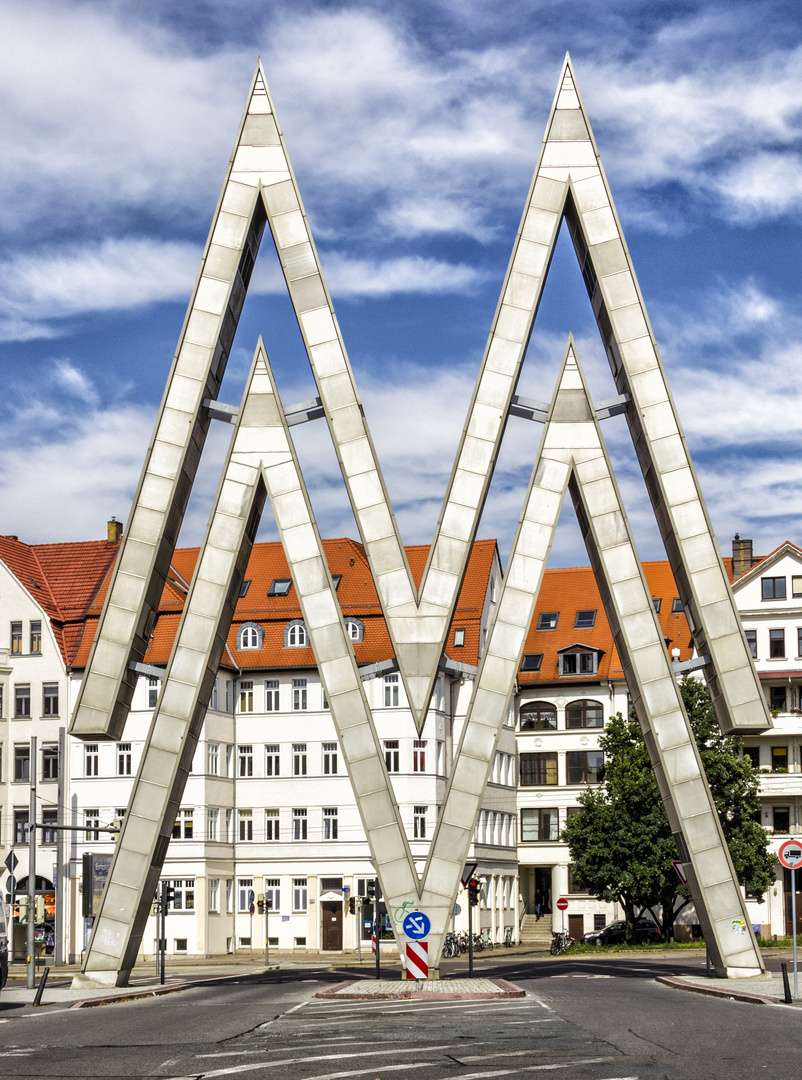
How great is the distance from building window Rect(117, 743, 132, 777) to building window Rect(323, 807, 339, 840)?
10.3m

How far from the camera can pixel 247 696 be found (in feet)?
254

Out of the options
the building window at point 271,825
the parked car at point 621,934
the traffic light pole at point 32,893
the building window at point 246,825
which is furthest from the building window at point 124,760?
the parked car at point 621,934

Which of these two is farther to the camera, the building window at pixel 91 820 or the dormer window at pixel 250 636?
the dormer window at pixel 250 636

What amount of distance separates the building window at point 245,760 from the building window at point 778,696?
2902 cm

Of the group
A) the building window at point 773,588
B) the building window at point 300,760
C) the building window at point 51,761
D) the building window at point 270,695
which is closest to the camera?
the building window at point 51,761

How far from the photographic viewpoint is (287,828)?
75625 millimetres

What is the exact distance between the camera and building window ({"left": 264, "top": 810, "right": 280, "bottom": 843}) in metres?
75.9

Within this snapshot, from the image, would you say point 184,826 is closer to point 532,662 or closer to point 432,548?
point 532,662

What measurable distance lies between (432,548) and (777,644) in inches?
1900

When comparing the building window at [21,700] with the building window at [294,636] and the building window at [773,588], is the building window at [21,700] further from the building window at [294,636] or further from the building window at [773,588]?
the building window at [773,588]

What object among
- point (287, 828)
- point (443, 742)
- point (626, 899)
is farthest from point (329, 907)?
point (626, 899)

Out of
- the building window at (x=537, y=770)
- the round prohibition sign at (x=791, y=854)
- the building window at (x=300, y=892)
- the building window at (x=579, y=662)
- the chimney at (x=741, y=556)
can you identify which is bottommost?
the building window at (x=300, y=892)

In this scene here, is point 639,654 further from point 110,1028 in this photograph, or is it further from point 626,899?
point 626,899

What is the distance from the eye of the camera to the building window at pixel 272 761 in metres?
76.4
